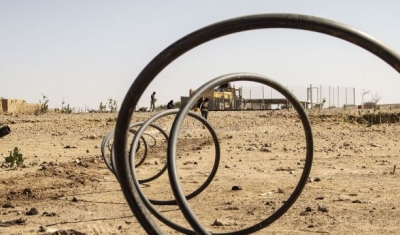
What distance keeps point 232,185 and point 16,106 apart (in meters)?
24.3

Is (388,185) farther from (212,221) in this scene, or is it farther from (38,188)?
(38,188)

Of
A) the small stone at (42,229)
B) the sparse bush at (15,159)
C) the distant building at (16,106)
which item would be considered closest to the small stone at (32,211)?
the small stone at (42,229)

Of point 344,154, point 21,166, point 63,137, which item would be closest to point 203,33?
point 21,166

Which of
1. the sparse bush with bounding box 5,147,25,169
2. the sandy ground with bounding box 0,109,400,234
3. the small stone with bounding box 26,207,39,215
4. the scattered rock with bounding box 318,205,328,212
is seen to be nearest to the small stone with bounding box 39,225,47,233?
the sandy ground with bounding box 0,109,400,234

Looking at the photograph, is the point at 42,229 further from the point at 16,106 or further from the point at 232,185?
the point at 16,106

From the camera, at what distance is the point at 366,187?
6977mm

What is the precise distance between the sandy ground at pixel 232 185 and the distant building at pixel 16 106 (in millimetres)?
13934

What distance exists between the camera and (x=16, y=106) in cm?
2956

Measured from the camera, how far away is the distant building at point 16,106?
28.6 m

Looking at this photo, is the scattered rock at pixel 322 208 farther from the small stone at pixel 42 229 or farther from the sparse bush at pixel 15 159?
the sparse bush at pixel 15 159

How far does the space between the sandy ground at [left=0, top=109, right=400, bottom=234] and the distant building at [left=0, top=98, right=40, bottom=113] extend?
45.7 feet

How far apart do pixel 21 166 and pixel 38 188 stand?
8.64 feet

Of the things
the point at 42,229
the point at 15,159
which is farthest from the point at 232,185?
the point at 15,159

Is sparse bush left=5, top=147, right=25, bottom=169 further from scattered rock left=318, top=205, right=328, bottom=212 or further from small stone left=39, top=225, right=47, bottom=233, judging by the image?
scattered rock left=318, top=205, right=328, bottom=212
